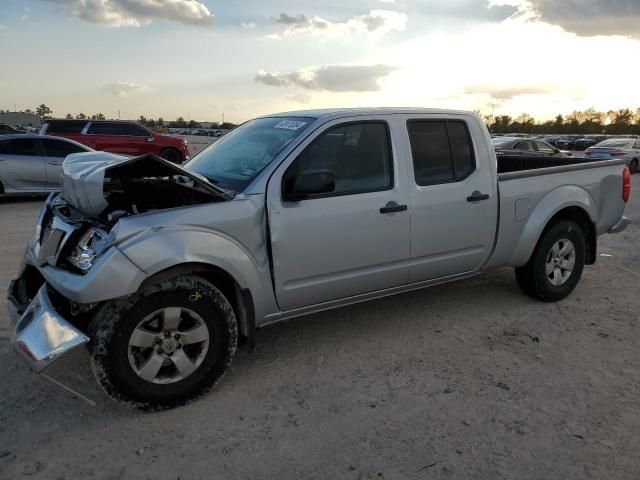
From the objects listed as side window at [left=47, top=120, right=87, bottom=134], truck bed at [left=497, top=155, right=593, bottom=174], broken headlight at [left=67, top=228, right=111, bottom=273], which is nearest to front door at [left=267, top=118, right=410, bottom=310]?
broken headlight at [left=67, top=228, right=111, bottom=273]

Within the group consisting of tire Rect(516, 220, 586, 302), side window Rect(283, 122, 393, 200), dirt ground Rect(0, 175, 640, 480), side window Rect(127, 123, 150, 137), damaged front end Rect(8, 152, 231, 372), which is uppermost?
side window Rect(127, 123, 150, 137)

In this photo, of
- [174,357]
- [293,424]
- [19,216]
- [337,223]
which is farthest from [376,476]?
[19,216]

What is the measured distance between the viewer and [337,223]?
3.79 meters

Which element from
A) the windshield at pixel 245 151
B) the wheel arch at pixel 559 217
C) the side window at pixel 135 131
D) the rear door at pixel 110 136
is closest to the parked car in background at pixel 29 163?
the rear door at pixel 110 136

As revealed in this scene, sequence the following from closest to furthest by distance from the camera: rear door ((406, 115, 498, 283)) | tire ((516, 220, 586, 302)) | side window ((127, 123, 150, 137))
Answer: rear door ((406, 115, 498, 283)) → tire ((516, 220, 586, 302)) → side window ((127, 123, 150, 137))

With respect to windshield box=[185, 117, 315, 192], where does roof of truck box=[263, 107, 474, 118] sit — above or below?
above

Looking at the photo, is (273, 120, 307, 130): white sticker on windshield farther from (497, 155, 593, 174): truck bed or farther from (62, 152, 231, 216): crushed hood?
(497, 155, 593, 174): truck bed

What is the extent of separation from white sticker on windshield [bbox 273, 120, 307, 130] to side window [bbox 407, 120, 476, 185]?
2.91 feet

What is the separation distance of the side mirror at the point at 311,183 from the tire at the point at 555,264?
2.49 metres

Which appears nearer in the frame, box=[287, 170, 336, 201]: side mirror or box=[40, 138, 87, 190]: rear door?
box=[287, 170, 336, 201]: side mirror

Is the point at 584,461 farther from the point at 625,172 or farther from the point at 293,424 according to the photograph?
the point at 625,172

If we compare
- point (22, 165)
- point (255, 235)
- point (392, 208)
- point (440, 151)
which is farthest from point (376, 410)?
point (22, 165)

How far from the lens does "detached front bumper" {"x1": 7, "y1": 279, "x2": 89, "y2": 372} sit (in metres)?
2.86

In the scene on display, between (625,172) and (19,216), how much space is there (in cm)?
938
